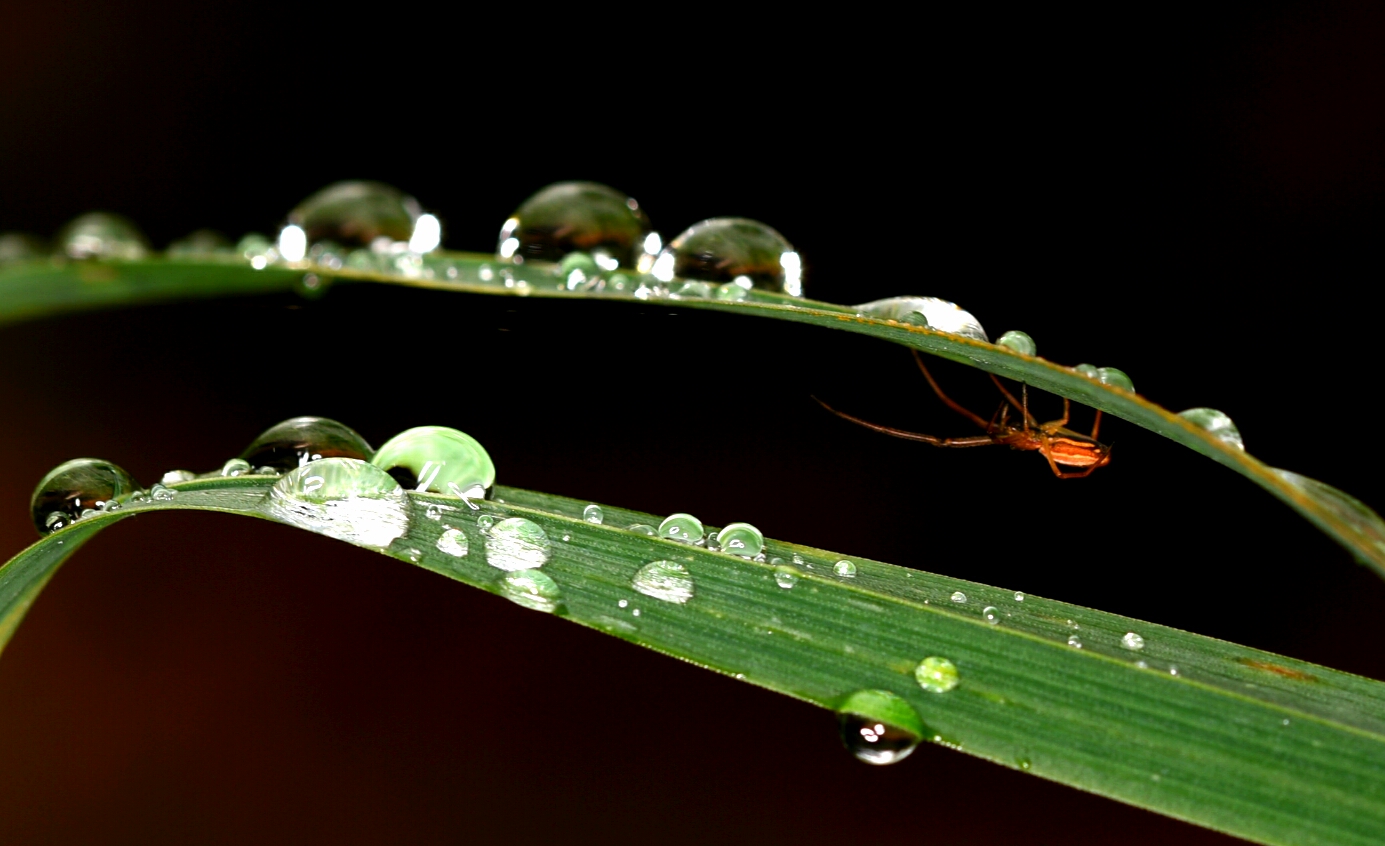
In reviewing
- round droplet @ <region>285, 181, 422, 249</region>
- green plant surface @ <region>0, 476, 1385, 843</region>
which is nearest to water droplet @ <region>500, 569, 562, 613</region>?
green plant surface @ <region>0, 476, 1385, 843</region>

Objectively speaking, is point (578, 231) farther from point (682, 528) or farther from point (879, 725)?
point (879, 725)

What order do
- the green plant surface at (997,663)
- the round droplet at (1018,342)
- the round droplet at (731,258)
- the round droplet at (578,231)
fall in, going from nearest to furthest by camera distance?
1. the green plant surface at (997,663)
2. the round droplet at (1018,342)
3. the round droplet at (731,258)
4. the round droplet at (578,231)

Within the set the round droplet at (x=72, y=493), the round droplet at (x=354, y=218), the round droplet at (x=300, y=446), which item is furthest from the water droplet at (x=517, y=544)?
the round droplet at (x=354, y=218)

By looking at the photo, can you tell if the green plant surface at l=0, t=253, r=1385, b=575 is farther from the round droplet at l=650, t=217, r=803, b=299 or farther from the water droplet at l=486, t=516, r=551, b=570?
the water droplet at l=486, t=516, r=551, b=570

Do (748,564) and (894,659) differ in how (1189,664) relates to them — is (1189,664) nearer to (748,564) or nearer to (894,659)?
(894,659)

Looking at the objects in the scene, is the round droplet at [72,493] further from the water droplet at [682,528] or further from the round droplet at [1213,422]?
the round droplet at [1213,422]
